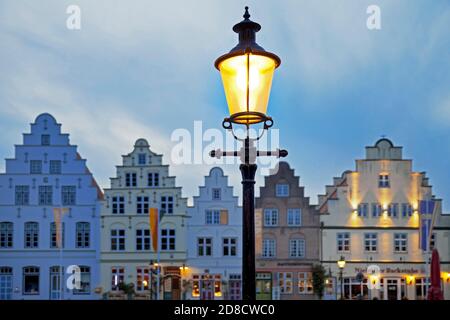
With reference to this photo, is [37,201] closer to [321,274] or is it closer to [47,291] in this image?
[47,291]

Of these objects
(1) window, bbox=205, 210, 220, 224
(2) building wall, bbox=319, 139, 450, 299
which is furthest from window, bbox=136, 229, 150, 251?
(2) building wall, bbox=319, 139, 450, 299

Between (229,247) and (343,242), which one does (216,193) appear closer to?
(229,247)

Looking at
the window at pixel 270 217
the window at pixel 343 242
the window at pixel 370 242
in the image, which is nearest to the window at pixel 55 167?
the window at pixel 270 217

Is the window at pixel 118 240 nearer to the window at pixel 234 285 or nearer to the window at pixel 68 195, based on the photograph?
the window at pixel 68 195

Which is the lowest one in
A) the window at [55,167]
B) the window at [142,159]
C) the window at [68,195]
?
the window at [68,195]

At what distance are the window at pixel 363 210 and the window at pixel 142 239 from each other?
11852 millimetres

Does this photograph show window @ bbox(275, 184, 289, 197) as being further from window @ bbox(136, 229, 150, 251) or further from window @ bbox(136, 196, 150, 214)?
window @ bbox(136, 229, 150, 251)

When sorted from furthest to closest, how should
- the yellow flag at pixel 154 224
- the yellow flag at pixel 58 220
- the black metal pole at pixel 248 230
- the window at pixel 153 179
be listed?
the window at pixel 153 179, the yellow flag at pixel 58 220, the yellow flag at pixel 154 224, the black metal pole at pixel 248 230

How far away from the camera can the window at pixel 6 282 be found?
33656 millimetres

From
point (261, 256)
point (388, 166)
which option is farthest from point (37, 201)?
point (388, 166)

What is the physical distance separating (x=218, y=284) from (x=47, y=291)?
9.34 m
